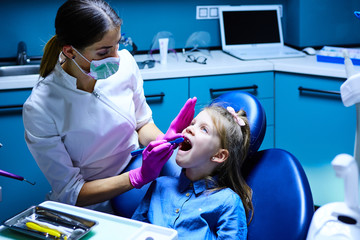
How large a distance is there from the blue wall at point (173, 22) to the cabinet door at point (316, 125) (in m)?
0.61

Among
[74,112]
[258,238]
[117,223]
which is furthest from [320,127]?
[117,223]

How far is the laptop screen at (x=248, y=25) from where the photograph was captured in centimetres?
298

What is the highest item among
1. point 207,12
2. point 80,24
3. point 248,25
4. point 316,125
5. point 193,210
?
point 80,24

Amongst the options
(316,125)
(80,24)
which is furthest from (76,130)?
(316,125)

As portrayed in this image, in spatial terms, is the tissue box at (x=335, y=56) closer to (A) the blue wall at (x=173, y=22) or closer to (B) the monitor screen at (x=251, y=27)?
(A) the blue wall at (x=173, y=22)

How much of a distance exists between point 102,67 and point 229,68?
1.20 metres

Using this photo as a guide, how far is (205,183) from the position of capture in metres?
1.47

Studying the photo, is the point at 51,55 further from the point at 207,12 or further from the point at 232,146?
the point at 207,12

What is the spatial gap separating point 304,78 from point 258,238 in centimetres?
150

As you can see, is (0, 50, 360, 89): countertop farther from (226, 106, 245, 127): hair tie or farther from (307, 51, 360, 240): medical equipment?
(307, 51, 360, 240): medical equipment

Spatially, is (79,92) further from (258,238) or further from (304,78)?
(304,78)

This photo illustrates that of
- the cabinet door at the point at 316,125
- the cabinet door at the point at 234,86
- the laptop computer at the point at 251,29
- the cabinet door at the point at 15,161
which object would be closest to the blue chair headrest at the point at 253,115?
the cabinet door at the point at 234,86

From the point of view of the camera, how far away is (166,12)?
9.84ft

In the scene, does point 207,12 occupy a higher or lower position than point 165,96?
higher
